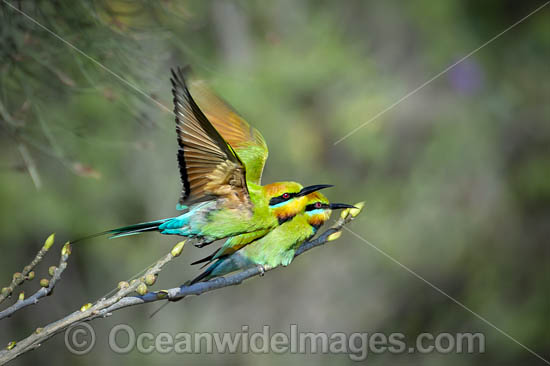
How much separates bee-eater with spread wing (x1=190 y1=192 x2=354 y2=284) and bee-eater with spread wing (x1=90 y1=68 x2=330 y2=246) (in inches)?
3.3

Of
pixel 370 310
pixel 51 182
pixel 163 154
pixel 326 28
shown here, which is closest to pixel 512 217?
pixel 370 310

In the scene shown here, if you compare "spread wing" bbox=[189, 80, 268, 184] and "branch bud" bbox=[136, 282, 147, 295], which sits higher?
"spread wing" bbox=[189, 80, 268, 184]

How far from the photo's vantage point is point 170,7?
204 centimetres

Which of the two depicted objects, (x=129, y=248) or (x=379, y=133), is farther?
(x=379, y=133)

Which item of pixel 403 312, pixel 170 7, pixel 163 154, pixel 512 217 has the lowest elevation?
pixel 403 312

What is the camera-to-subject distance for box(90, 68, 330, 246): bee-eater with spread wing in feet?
4.58

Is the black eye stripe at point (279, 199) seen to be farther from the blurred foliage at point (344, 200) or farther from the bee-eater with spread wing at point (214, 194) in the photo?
the blurred foliage at point (344, 200)

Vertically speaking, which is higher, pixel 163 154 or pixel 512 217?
pixel 163 154

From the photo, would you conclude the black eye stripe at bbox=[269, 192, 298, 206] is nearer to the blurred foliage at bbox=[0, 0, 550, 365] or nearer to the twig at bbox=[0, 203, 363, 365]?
the twig at bbox=[0, 203, 363, 365]

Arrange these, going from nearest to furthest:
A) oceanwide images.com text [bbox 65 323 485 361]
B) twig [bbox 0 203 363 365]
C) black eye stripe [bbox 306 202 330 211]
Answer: twig [bbox 0 203 363 365], black eye stripe [bbox 306 202 330 211], oceanwide images.com text [bbox 65 323 485 361]

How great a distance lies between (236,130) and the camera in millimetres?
1948

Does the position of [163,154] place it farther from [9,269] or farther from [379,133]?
[379,133]

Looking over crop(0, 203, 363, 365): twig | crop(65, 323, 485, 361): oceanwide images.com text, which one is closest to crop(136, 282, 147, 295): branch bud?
crop(0, 203, 363, 365): twig

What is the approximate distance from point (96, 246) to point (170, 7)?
12.3 feet
